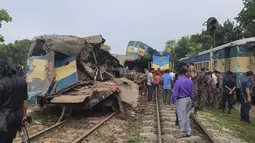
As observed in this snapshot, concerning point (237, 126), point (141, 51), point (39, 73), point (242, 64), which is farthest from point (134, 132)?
point (141, 51)

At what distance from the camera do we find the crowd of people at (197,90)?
281 inches

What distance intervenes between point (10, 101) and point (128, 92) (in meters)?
7.57

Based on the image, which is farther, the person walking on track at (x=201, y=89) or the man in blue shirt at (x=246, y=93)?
the person walking on track at (x=201, y=89)

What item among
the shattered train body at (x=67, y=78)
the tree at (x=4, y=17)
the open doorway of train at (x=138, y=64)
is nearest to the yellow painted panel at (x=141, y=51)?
the open doorway of train at (x=138, y=64)

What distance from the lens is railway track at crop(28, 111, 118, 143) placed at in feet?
22.9

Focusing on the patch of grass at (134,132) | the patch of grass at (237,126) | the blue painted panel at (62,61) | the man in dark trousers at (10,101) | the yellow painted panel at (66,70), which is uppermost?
the blue painted panel at (62,61)

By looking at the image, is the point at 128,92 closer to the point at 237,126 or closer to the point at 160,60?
the point at 237,126

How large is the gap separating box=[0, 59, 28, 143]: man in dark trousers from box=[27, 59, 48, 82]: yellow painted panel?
21.2 ft

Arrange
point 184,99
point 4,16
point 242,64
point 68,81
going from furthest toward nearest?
1. point 4,16
2. point 242,64
3. point 68,81
4. point 184,99

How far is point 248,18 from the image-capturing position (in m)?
35.4

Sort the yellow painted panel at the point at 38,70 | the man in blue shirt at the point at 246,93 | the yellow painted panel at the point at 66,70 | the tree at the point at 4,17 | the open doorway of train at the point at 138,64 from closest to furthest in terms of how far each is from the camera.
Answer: the man in blue shirt at the point at 246,93 < the yellow painted panel at the point at 38,70 < the yellow painted panel at the point at 66,70 < the open doorway of train at the point at 138,64 < the tree at the point at 4,17

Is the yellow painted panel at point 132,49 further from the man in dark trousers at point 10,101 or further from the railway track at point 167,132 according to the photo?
the man in dark trousers at point 10,101

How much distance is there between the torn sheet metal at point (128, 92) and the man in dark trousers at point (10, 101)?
706cm

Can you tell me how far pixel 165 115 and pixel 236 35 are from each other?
32.3 m
